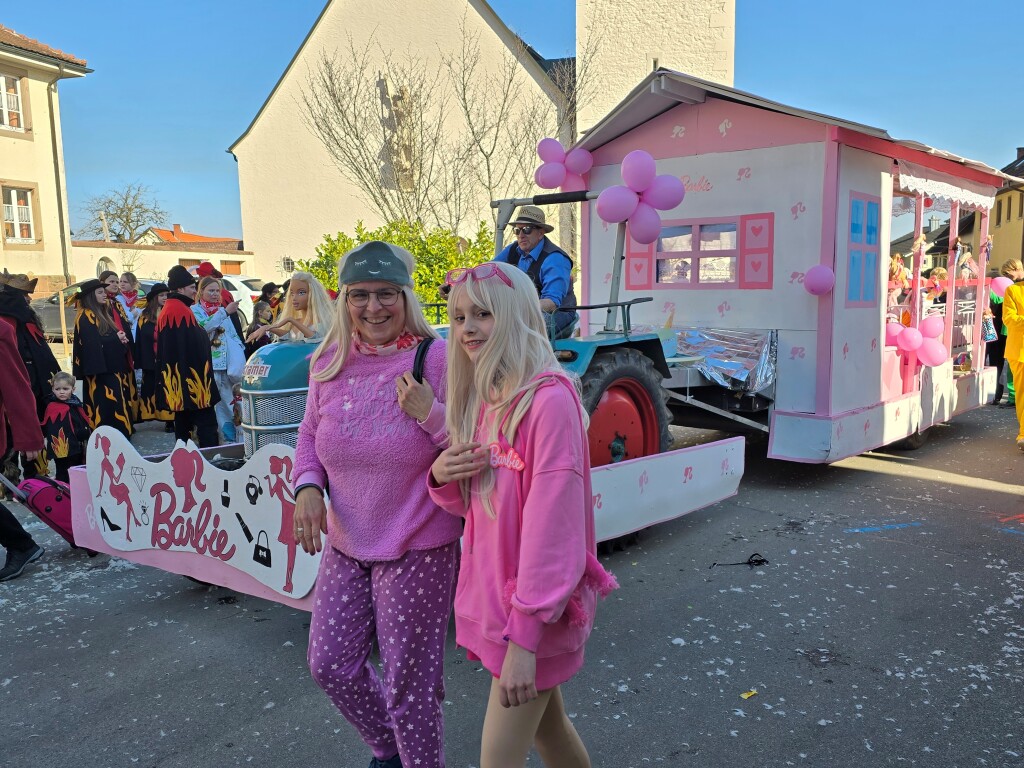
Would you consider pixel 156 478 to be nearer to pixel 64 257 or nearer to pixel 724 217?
pixel 724 217

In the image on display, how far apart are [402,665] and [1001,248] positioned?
37722mm

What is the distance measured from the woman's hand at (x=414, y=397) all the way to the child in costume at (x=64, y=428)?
455 centimetres

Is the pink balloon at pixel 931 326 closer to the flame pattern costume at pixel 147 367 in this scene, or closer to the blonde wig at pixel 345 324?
the blonde wig at pixel 345 324

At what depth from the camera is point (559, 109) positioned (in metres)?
18.6

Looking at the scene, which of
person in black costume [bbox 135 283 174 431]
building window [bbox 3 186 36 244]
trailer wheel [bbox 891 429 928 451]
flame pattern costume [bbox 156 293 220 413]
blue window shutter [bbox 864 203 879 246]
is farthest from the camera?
building window [bbox 3 186 36 244]

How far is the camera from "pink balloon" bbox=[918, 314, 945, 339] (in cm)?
741

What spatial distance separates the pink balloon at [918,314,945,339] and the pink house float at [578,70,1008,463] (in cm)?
29

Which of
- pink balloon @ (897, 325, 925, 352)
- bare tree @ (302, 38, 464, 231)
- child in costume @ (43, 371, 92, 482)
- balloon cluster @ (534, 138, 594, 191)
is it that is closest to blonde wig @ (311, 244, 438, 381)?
child in costume @ (43, 371, 92, 482)

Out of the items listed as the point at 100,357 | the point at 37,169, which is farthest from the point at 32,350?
the point at 37,169

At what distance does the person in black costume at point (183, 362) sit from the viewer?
596 cm

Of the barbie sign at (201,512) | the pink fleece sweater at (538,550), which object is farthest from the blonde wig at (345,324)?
the barbie sign at (201,512)

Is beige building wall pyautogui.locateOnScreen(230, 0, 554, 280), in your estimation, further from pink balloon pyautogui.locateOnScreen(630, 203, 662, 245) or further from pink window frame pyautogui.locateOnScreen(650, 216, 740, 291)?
pink balloon pyautogui.locateOnScreen(630, 203, 662, 245)

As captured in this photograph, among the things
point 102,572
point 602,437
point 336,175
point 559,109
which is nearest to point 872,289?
point 602,437

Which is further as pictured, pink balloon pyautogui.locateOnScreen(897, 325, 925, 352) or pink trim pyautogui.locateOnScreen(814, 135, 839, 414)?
pink balloon pyautogui.locateOnScreen(897, 325, 925, 352)
